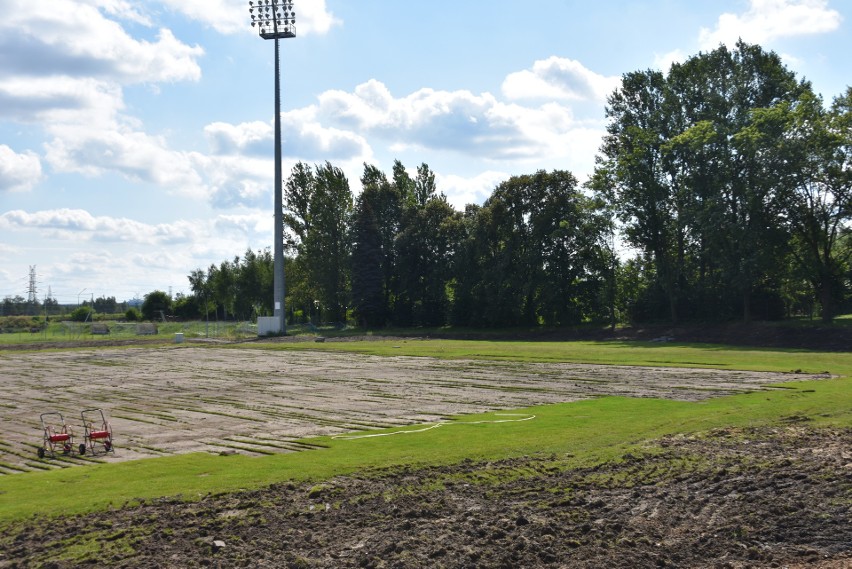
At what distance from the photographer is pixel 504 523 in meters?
11.6

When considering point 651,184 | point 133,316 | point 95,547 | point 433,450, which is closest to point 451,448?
point 433,450

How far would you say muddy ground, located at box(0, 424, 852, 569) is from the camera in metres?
10.3

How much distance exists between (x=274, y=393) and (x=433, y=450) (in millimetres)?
14068

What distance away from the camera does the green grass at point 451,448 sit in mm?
13914

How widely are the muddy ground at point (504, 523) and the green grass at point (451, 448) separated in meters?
0.95

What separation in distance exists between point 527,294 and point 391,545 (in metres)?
68.6

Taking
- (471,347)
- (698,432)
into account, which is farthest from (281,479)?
(471,347)

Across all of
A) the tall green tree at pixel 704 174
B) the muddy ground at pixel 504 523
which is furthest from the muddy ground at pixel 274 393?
the tall green tree at pixel 704 174

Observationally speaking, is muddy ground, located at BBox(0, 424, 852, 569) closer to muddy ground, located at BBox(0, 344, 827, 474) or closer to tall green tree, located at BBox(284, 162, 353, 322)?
muddy ground, located at BBox(0, 344, 827, 474)

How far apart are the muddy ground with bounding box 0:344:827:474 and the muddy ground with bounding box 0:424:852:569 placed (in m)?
5.42

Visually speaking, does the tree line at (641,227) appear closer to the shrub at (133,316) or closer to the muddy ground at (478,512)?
the shrub at (133,316)

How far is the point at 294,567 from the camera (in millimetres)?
10062

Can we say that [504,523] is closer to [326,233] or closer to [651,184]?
[651,184]

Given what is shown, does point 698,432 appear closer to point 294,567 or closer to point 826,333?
point 294,567
